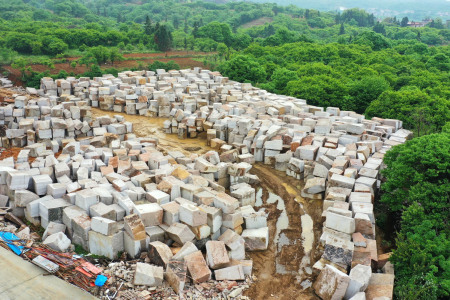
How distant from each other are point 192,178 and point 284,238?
3442 mm

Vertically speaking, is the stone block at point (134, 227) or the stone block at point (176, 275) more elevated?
the stone block at point (134, 227)

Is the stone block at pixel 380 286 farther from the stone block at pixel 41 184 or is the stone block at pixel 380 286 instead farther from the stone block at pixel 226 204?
the stone block at pixel 41 184

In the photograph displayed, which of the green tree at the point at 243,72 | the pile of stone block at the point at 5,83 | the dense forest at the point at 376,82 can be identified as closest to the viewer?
the dense forest at the point at 376,82

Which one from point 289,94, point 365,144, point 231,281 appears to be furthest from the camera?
point 289,94

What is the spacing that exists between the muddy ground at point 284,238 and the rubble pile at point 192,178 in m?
0.40

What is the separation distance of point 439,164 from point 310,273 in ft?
14.2

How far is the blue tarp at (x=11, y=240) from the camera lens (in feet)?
30.8

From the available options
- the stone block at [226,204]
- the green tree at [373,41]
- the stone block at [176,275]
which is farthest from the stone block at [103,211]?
the green tree at [373,41]

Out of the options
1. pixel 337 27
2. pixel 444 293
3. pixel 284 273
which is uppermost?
pixel 337 27

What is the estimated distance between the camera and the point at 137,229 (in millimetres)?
9719

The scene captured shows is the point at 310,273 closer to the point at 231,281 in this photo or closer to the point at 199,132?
the point at 231,281

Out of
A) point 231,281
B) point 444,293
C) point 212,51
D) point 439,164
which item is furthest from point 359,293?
point 212,51

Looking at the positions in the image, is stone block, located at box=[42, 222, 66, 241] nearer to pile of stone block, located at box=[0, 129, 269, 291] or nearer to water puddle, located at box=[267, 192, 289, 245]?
pile of stone block, located at box=[0, 129, 269, 291]

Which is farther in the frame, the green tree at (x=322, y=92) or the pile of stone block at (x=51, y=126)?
the green tree at (x=322, y=92)
